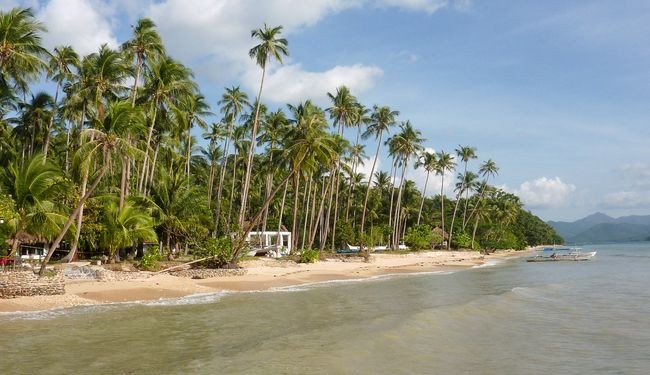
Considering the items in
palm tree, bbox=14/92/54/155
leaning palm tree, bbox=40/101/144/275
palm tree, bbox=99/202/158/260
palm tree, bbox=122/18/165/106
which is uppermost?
palm tree, bbox=122/18/165/106

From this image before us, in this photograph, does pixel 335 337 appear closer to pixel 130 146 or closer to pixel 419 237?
pixel 130 146

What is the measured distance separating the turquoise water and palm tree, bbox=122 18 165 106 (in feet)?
61.3

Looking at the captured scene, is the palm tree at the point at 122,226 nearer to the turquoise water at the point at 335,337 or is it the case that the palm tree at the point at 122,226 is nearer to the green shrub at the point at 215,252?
the green shrub at the point at 215,252

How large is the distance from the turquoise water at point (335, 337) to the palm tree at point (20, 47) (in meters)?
13.9

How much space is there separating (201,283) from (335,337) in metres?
14.0

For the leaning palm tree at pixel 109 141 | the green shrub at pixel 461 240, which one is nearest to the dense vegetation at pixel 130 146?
the leaning palm tree at pixel 109 141

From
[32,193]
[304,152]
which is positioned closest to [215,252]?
[304,152]

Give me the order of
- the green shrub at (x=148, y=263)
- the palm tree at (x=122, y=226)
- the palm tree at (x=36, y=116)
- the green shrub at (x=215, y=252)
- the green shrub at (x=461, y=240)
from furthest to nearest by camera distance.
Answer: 1. the green shrub at (x=461, y=240)
2. the palm tree at (x=36, y=116)
3. the green shrub at (x=215, y=252)
4. the palm tree at (x=122, y=226)
5. the green shrub at (x=148, y=263)

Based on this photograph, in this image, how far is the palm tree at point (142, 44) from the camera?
104 feet

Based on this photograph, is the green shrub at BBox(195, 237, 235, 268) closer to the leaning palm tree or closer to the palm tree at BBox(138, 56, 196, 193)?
the palm tree at BBox(138, 56, 196, 193)

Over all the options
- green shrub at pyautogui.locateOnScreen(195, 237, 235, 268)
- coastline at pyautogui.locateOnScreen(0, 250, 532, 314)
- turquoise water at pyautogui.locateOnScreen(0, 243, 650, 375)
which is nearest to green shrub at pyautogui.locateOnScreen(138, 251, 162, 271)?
coastline at pyautogui.locateOnScreen(0, 250, 532, 314)

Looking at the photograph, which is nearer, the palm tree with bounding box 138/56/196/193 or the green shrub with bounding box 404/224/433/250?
the palm tree with bounding box 138/56/196/193

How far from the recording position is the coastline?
673 inches

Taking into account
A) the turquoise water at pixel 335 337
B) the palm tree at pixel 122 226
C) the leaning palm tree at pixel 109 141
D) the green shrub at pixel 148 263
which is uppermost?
the leaning palm tree at pixel 109 141
